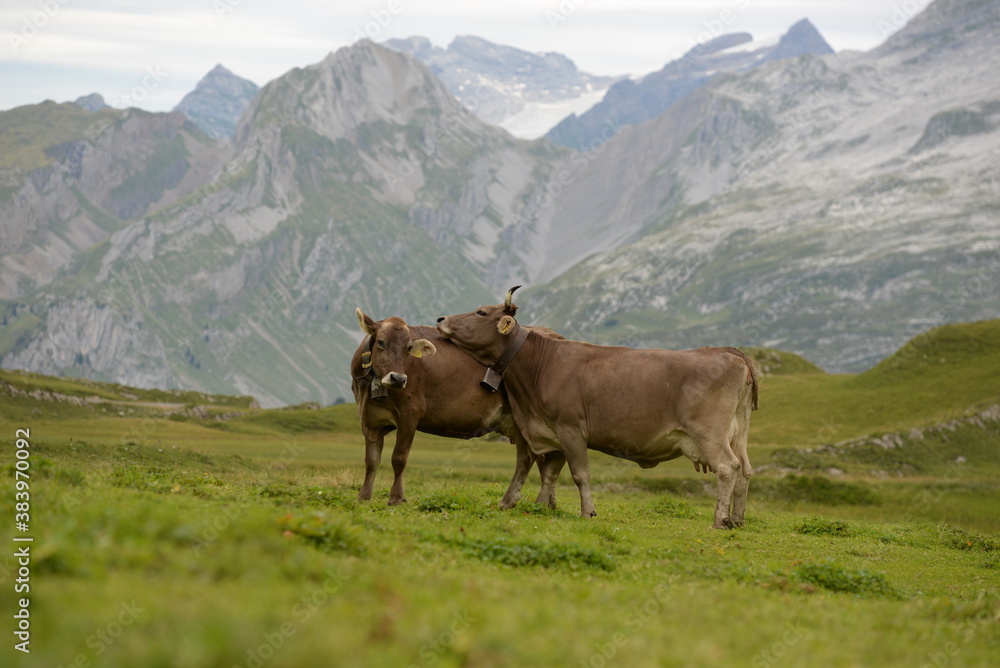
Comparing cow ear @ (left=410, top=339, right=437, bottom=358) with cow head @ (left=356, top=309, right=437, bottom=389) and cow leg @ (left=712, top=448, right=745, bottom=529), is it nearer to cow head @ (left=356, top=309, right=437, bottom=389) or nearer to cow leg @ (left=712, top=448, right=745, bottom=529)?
cow head @ (left=356, top=309, right=437, bottom=389)

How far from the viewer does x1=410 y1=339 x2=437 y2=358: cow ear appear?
22.0 metres

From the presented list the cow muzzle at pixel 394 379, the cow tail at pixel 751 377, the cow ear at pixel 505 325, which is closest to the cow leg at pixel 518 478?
the cow ear at pixel 505 325

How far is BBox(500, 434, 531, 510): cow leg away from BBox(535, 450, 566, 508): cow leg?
0.45 metres

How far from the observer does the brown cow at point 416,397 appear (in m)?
21.7

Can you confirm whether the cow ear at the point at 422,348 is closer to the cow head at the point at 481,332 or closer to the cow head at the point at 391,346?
the cow head at the point at 391,346

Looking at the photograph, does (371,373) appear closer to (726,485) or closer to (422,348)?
(422,348)

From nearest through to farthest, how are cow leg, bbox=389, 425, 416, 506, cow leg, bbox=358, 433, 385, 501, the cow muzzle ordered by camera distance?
1. the cow muzzle
2. cow leg, bbox=389, 425, 416, 506
3. cow leg, bbox=358, 433, 385, 501

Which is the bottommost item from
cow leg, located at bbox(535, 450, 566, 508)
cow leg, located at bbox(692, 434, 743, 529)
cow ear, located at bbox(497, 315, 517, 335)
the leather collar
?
cow leg, located at bbox(535, 450, 566, 508)

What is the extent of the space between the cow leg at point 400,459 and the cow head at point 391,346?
1.35 metres

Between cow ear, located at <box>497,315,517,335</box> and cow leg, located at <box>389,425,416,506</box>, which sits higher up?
cow ear, located at <box>497,315,517,335</box>

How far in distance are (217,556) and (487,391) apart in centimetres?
1309

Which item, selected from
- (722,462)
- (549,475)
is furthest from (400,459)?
(722,462)

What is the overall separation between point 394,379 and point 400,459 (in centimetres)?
218

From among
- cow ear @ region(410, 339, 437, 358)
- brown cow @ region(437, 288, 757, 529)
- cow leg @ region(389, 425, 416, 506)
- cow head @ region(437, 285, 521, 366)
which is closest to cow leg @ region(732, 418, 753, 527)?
brown cow @ region(437, 288, 757, 529)
